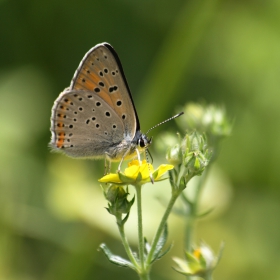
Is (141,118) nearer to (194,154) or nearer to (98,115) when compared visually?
(98,115)

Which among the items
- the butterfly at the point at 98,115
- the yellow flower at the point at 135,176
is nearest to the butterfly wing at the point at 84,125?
the butterfly at the point at 98,115

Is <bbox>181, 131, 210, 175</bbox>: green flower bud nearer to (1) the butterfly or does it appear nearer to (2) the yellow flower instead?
(2) the yellow flower

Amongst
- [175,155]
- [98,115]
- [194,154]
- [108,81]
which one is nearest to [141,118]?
[98,115]

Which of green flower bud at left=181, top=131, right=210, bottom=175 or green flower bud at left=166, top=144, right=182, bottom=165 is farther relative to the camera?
green flower bud at left=166, top=144, right=182, bottom=165

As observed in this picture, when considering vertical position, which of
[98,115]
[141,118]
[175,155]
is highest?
[175,155]

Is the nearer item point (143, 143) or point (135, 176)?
point (135, 176)

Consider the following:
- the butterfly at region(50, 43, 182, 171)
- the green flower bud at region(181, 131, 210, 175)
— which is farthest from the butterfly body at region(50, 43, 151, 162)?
the green flower bud at region(181, 131, 210, 175)
